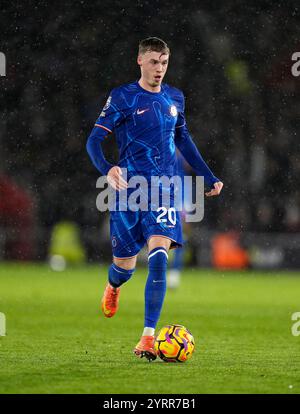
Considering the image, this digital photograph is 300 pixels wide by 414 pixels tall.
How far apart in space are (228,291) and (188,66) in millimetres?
5055

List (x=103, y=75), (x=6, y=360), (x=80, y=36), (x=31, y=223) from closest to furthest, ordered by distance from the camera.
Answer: (x=6, y=360) < (x=80, y=36) < (x=103, y=75) < (x=31, y=223)

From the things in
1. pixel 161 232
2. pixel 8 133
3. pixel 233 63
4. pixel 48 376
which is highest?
pixel 233 63

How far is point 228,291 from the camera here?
1353cm

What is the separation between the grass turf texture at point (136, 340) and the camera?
211 inches

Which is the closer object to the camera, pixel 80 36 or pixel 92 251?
pixel 80 36

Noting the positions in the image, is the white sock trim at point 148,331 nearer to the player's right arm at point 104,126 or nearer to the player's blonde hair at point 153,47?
the player's right arm at point 104,126

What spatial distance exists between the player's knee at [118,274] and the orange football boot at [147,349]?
89 centimetres

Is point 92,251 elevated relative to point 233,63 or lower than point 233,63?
lower

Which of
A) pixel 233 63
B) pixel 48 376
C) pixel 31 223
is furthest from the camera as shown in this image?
pixel 31 223

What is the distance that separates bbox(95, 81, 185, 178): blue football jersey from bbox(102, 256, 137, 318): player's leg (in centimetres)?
74

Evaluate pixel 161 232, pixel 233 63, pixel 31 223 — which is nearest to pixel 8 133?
pixel 31 223

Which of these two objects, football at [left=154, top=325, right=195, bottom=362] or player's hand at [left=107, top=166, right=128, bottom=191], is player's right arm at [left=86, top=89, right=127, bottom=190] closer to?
player's hand at [left=107, top=166, right=128, bottom=191]

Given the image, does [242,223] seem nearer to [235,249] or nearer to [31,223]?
[235,249]

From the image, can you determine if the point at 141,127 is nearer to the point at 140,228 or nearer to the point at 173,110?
the point at 173,110
